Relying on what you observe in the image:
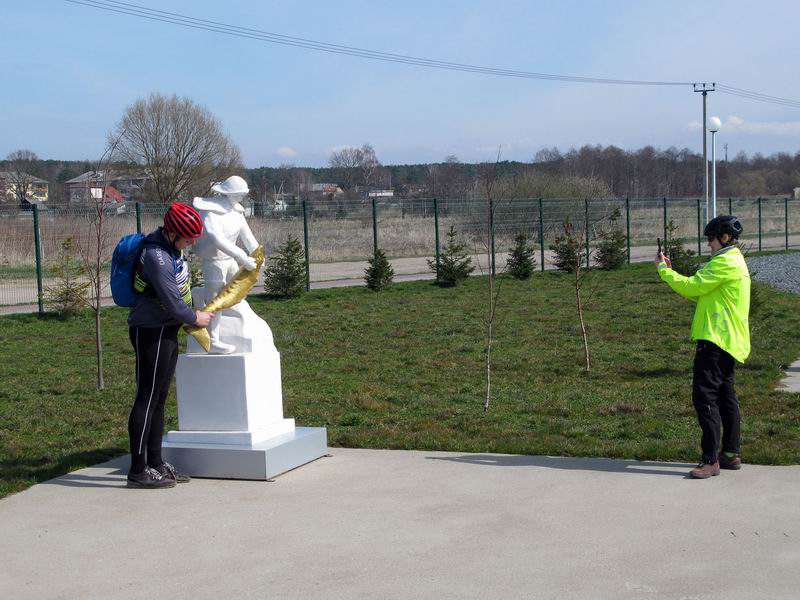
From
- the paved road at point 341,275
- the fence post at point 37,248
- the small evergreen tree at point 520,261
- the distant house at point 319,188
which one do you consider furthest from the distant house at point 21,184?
the small evergreen tree at point 520,261

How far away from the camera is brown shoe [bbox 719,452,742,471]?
20.2 ft

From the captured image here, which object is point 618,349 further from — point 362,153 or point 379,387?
point 362,153

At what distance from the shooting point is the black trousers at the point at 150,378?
6.03 metres

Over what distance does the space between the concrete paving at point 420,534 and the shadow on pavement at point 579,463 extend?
20 mm

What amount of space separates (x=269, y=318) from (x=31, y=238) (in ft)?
20.5

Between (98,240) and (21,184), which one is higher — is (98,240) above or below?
below

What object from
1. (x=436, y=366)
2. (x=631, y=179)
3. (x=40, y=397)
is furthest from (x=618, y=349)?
(x=631, y=179)

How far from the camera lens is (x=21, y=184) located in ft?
177

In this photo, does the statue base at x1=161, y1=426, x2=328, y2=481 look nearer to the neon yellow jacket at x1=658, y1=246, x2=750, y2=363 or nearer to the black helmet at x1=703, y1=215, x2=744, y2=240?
the neon yellow jacket at x1=658, y1=246, x2=750, y2=363

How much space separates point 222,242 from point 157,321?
853mm

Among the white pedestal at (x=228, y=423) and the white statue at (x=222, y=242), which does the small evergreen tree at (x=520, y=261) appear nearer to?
the white statue at (x=222, y=242)

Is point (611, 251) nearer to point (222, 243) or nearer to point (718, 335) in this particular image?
point (718, 335)

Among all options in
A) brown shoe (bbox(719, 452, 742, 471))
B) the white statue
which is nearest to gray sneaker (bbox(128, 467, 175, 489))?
the white statue

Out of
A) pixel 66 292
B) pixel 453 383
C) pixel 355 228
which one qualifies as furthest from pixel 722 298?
pixel 355 228
